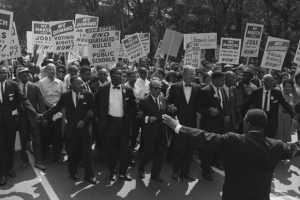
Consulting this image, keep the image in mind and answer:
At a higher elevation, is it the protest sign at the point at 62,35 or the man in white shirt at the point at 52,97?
the protest sign at the point at 62,35

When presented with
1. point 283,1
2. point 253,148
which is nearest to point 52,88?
point 253,148

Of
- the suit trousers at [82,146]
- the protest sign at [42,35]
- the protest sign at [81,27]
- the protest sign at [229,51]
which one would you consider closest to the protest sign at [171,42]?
the protest sign at [229,51]

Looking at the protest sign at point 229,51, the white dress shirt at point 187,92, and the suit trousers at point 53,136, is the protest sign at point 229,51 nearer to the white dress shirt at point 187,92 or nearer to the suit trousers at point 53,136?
the white dress shirt at point 187,92

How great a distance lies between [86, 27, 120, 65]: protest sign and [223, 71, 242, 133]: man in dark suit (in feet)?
9.89

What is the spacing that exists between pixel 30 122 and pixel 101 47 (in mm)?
2829

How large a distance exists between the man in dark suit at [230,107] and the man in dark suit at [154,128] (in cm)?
129

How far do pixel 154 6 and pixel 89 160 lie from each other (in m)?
28.3

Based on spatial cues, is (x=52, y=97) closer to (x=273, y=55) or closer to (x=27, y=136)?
(x=27, y=136)

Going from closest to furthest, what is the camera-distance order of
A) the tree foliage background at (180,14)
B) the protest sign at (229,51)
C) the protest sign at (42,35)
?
the protest sign at (229,51) → the protest sign at (42,35) → the tree foliage background at (180,14)

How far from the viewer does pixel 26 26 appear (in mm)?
41250

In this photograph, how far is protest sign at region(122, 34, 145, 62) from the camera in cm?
1216

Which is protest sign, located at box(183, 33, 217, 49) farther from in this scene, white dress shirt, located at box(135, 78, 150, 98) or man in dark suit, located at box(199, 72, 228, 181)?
man in dark suit, located at box(199, 72, 228, 181)

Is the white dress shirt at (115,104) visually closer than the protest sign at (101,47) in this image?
Yes

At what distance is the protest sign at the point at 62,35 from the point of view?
11.8 metres
